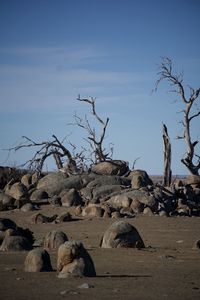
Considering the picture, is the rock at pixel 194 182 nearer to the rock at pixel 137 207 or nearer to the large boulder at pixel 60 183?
the large boulder at pixel 60 183

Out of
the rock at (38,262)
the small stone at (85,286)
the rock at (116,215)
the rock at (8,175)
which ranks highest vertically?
the rock at (8,175)

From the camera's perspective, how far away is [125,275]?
30.8 feet

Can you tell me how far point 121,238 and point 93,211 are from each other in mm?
8896

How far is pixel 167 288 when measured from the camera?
8.09 metres

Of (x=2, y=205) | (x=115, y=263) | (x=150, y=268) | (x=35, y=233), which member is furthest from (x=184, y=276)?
(x=2, y=205)

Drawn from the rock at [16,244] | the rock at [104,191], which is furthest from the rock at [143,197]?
the rock at [16,244]

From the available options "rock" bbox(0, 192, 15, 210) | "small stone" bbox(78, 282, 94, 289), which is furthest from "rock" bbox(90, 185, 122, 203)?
"small stone" bbox(78, 282, 94, 289)

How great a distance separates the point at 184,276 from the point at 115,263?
193 centimetres

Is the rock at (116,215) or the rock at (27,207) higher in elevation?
the rock at (27,207)

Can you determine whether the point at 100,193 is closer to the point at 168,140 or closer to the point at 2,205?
the point at 2,205

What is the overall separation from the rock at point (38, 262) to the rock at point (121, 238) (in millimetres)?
3858

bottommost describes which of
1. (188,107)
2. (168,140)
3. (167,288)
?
(167,288)

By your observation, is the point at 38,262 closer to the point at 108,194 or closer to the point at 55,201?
the point at 55,201

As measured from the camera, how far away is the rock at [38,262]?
9.34 meters
